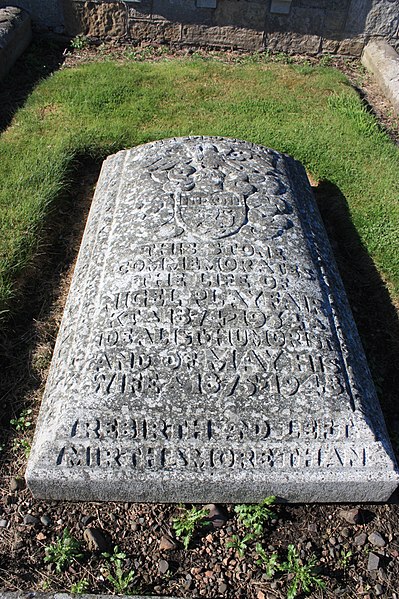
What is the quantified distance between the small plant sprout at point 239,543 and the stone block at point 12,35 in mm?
5342

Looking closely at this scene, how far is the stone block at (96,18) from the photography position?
6.61 m

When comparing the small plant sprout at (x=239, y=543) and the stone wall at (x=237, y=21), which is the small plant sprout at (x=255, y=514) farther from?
the stone wall at (x=237, y=21)

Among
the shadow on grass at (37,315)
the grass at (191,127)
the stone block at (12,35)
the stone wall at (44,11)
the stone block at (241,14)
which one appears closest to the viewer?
the shadow on grass at (37,315)

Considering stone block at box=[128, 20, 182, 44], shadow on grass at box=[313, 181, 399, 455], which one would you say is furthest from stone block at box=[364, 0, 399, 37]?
shadow on grass at box=[313, 181, 399, 455]

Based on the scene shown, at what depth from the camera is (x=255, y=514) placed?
7.50 feet

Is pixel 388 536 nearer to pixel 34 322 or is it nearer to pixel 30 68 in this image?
pixel 34 322

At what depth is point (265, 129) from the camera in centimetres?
520

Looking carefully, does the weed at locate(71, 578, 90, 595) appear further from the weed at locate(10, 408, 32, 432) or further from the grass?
the grass

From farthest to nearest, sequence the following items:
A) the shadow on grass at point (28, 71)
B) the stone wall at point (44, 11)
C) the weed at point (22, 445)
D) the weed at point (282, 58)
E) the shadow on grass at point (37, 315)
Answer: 1. the weed at point (282, 58)
2. the stone wall at point (44, 11)
3. the shadow on grass at point (28, 71)
4. the shadow on grass at point (37, 315)
5. the weed at point (22, 445)

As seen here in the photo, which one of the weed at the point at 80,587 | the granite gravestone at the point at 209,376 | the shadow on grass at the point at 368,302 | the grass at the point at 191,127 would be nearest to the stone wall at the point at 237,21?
the grass at the point at 191,127

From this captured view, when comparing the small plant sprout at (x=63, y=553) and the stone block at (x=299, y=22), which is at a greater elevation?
the stone block at (x=299, y=22)

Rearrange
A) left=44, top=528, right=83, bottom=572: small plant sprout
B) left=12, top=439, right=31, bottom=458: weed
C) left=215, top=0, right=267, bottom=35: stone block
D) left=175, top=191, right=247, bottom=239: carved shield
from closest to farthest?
Result: left=44, top=528, right=83, bottom=572: small plant sprout, left=12, top=439, right=31, bottom=458: weed, left=175, top=191, right=247, bottom=239: carved shield, left=215, top=0, right=267, bottom=35: stone block

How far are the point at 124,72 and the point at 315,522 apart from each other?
17.2ft

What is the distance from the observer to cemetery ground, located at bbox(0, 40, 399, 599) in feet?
7.05
